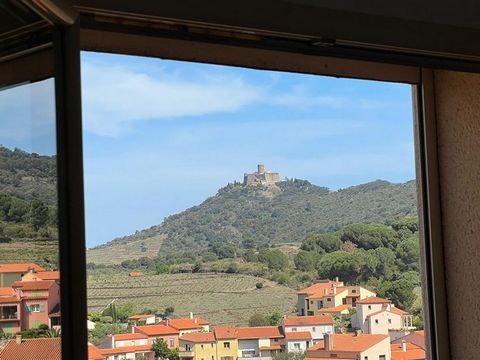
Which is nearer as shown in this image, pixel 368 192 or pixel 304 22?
pixel 304 22

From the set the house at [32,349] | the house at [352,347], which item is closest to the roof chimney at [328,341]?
the house at [352,347]

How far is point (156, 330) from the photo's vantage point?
203 cm

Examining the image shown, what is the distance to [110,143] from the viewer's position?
2.02 m

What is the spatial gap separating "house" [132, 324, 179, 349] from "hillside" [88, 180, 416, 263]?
0.19 meters

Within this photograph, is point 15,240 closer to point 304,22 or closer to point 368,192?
point 304,22

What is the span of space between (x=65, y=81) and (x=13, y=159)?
0.21 metres

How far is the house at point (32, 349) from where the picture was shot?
105 cm

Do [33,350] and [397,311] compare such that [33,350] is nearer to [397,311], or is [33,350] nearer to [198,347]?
[198,347]

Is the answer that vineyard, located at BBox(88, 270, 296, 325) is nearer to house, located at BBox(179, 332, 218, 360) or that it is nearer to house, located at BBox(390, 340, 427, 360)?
house, located at BBox(179, 332, 218, 360)

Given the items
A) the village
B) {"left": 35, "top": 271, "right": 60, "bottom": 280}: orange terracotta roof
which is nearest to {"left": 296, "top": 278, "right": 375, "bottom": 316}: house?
the village

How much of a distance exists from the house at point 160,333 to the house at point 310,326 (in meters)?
0.34

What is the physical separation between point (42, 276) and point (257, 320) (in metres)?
1.09

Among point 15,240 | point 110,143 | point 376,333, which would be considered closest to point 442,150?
point 376,333

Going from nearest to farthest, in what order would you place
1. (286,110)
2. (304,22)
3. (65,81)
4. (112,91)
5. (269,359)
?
(65,81)
(304,22)
(112,91)
(269,359)
(286,110)
